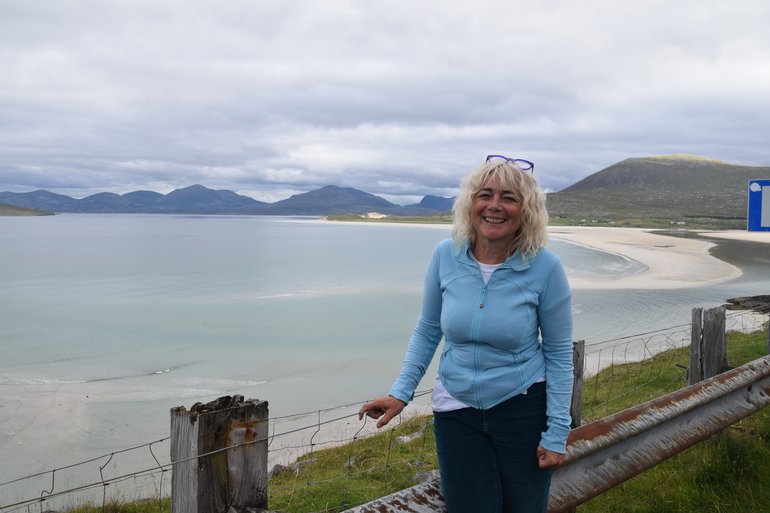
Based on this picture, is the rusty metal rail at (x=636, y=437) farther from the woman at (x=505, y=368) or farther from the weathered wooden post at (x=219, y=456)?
the weathered wooden post at (x=219, y=456)

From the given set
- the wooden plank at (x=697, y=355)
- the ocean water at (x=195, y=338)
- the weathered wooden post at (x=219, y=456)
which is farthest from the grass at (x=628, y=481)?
the ocean water at (x=195, y=338)

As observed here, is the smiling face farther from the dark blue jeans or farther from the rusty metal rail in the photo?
the rusty metal rail

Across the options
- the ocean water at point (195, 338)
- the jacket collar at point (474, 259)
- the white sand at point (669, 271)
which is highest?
the jacket collar at point (474, 259)

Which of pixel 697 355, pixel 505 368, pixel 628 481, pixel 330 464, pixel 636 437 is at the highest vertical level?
pixel 505 368

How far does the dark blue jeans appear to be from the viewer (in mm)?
2656

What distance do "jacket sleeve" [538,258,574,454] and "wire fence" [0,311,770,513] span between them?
9.66 feet

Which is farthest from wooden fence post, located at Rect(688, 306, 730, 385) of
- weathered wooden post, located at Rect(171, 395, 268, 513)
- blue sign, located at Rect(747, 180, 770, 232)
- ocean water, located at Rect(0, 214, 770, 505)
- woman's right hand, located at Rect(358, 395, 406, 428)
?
ocean water, located at Rect(0, 214, 770, 505)

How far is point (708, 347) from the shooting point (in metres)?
5.23

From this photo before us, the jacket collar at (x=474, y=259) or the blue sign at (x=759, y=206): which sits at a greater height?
the blue sign at (x=759, y=206)

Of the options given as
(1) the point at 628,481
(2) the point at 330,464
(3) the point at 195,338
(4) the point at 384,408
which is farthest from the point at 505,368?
(3) the point at 195,338

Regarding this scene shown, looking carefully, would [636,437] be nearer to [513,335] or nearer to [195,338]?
[513,335]

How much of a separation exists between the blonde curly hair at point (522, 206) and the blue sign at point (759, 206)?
5289 millimetres

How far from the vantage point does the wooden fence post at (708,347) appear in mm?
5219

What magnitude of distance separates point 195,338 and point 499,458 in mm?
21145
